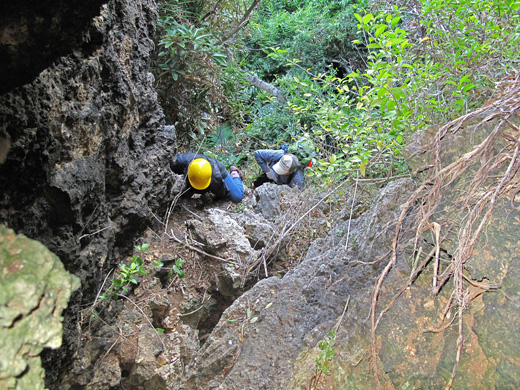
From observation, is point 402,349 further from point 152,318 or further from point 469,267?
point 152,318

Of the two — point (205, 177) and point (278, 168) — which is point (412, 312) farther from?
point (278, 168)

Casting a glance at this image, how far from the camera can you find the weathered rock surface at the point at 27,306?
2.75ft

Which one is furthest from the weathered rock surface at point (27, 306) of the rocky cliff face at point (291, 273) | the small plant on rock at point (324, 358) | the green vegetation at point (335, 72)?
the green vegetation at point (335, 72)

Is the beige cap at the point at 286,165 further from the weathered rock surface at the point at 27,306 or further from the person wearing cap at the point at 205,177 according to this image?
the weathered rock surface at the point at 27,306

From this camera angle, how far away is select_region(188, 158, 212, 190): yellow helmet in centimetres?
553

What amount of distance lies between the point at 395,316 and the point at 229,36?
6.22 meters

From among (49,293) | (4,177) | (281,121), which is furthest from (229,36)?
(49,293)

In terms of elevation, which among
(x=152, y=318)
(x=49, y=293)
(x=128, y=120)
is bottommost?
(x=152, y=318)

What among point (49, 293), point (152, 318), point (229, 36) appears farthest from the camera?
point (229, 36)

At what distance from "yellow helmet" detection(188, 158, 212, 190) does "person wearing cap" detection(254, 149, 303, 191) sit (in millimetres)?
1925

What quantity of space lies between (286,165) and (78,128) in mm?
5017

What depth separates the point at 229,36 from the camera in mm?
6949

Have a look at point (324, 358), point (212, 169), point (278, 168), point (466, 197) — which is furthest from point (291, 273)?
point (278, 168)

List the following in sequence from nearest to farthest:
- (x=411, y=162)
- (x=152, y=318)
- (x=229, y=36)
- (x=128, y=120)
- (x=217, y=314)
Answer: (x=411, y=162)
(x=128, y=120)
(x=152, y=318)
(x=217, y=314)
(x=229, y=36)
